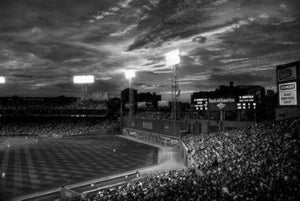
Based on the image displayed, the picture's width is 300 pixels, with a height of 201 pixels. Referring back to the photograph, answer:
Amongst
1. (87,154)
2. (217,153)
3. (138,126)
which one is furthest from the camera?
(138,126)

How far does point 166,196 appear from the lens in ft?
40.1

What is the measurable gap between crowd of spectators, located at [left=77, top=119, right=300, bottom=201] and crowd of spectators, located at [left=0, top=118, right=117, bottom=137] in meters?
48.2

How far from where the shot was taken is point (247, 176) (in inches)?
511

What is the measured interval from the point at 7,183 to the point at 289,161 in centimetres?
2338

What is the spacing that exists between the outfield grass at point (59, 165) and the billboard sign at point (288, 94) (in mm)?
16268

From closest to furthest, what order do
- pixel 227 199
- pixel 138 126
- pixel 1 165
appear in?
1. pixel 227 199
2. pixel 1 165
3. pixel 138 126

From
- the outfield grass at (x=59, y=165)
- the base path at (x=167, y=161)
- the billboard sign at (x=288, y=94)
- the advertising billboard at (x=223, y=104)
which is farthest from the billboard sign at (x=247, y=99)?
the outfield grass at (x=59, y=165)

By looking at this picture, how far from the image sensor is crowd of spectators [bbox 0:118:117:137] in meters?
64.8

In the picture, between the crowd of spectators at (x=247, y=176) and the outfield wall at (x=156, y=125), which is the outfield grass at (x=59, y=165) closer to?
the outfield wall at (x=156, y=125)

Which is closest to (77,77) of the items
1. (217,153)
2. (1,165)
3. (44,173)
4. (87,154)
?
(87,154)

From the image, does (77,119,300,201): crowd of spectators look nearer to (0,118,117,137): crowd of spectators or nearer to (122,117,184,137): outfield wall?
(122,117,184,137): outfield wall

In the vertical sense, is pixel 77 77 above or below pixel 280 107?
above

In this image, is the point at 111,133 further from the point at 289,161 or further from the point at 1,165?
the point at 289,161

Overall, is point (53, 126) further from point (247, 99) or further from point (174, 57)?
point (247, 99)
